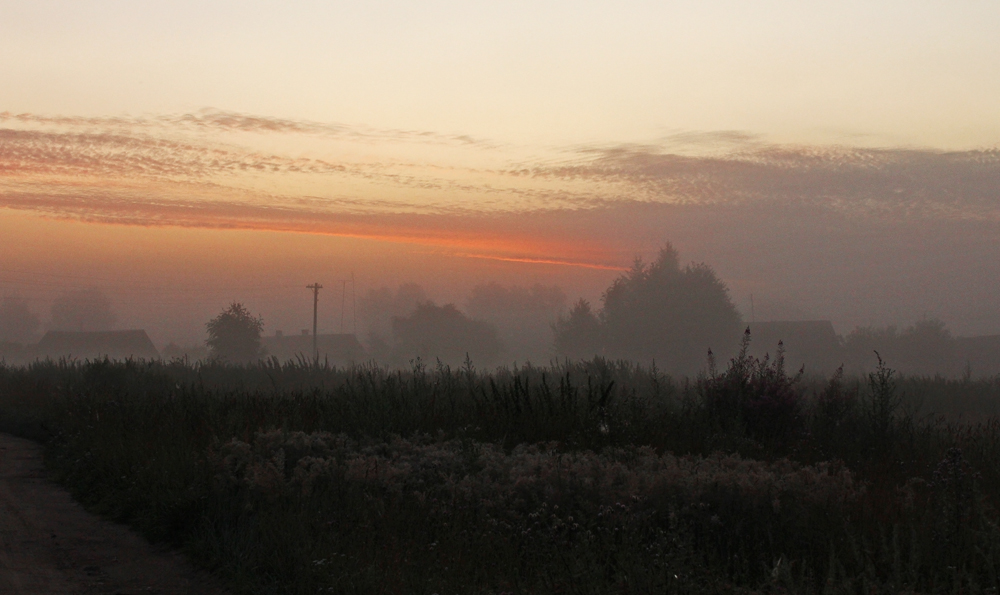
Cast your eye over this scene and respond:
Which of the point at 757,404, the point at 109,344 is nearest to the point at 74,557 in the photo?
the point at 757,404

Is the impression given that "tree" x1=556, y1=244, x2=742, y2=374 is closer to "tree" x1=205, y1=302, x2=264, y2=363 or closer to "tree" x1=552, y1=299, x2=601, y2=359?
"tree" x1=552, y1=299, x2=601, y2=359

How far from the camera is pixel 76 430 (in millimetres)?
11992

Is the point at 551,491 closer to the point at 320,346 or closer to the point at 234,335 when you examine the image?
the point at 234,335

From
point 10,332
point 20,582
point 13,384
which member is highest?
point 20,582

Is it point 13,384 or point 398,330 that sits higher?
point 13,384

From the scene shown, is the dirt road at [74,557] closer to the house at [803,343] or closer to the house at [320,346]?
the house at [803,343]

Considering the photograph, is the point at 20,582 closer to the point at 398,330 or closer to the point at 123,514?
the point at 123,514

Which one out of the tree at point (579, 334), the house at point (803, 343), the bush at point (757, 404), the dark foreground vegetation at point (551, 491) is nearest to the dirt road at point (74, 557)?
the dark foreground vegetation at point (551, 491)

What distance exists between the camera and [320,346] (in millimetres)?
112562

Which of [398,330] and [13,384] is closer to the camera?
[13,384]

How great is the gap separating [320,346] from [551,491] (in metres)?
109

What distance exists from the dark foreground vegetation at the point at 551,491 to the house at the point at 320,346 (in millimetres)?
100374

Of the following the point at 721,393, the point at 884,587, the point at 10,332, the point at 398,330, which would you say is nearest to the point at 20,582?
the point at 884,587

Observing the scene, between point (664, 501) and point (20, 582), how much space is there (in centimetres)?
508
